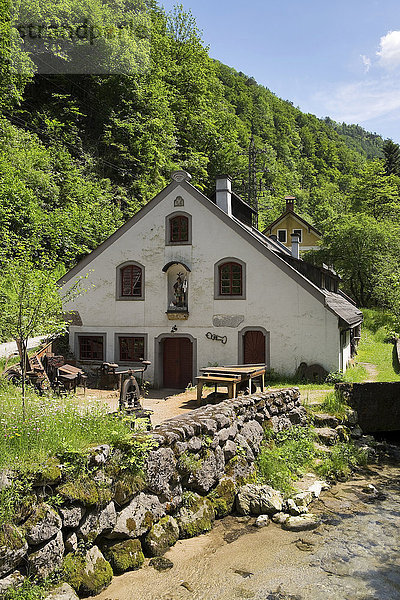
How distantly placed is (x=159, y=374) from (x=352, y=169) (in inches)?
2710

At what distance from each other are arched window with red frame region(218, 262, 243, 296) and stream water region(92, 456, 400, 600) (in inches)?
384

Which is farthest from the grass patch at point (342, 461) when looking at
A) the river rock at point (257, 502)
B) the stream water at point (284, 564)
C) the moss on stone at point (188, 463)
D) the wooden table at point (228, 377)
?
the moss on stone at point (188, 463)

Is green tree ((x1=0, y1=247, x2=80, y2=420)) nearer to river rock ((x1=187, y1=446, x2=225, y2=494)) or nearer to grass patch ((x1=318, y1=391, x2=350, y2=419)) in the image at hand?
river rock ((x1=187, y1=446, x2=225, y2=494))

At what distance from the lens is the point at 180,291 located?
61.8 ft

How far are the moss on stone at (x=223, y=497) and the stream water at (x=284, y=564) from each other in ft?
0.56

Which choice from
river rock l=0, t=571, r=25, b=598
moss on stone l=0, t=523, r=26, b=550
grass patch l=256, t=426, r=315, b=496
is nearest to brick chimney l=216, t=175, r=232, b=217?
grass patch l=256, t=426, r=315, b=496

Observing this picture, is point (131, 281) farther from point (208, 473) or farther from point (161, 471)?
point (161, 471)

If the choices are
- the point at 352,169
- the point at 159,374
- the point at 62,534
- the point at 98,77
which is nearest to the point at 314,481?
the point at 62,534

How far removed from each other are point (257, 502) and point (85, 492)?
4073mm

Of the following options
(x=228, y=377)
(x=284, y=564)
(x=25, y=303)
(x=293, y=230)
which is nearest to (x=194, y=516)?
(x=284, y=564)

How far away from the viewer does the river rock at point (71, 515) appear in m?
6.19

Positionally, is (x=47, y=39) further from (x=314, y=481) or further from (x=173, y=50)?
(x=314, y=481)

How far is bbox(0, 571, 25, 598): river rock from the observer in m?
5.39

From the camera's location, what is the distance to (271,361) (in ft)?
58.0
